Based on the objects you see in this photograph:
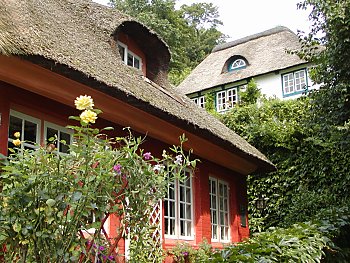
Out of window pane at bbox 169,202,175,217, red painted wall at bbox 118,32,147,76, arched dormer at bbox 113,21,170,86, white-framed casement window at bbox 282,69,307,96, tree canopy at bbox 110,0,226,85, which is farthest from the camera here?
tree canopy at bbox 110,0,226,85

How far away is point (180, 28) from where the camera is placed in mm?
34312

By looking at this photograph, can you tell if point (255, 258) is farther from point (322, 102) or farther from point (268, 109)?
point (268, 109)

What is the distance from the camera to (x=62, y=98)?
6645mm

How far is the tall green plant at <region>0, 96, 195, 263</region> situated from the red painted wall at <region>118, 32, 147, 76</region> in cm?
632

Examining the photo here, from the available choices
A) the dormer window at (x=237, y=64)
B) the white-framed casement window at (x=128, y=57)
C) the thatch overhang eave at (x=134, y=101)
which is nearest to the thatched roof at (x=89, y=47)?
the thatch overhang eave at (x=134, y=101)

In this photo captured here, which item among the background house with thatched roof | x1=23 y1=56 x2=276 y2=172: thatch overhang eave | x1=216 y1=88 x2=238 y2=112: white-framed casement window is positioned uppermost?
the background house with thatched roof

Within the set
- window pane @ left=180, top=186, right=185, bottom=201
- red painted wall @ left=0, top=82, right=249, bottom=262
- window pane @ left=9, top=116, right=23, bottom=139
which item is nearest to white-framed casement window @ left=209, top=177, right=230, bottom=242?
red painted wall @ left=0, top=82, right=249, bottom=262

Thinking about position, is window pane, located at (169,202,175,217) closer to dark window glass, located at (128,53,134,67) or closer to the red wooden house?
the red wooden house

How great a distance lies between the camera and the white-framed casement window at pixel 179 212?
9.07 meters

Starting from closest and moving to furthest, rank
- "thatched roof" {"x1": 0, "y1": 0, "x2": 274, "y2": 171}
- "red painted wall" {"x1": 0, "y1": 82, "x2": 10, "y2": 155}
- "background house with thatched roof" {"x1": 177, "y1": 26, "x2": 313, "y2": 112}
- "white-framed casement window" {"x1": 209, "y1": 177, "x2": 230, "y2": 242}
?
"thatched roof" {"x1": 0, "y1": 0, "x2": 274, "y2": 171}
"red painted wall" {"x1": 0, "y1": 82, "x2": 10, "y2": 155}
"white-framed casement window" {"x1": 209, "y1": 177, "x2": 230, "y2": 242}
"background house with thatched roof" {"x1": 177, "y1": 26, "x2": 313, "y2": 112}

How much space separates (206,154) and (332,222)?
9.44ft

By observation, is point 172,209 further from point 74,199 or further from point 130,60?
point 74,199

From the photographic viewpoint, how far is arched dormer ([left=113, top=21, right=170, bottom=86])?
9828 millimetres

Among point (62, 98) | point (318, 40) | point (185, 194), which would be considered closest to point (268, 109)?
point (318, 40)
